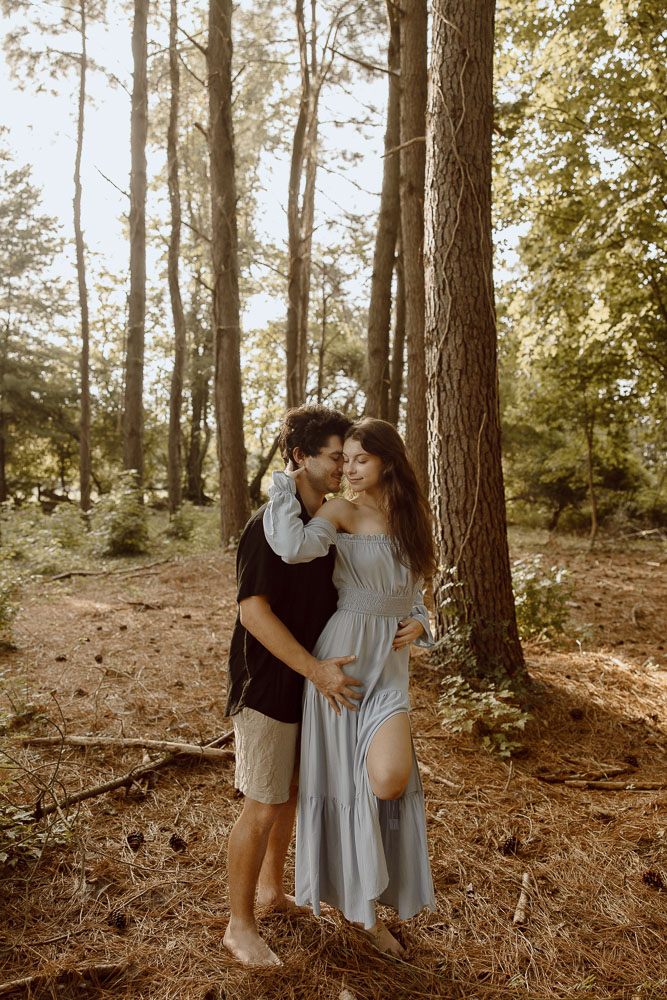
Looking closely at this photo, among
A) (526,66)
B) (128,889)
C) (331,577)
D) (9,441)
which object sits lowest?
(128,889)

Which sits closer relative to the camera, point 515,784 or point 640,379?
point 515,784

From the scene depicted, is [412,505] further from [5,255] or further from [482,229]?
[5,255]

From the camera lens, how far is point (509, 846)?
3008 millimetres

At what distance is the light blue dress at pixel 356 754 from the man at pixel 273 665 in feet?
0.20

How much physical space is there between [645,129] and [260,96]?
32.2ft

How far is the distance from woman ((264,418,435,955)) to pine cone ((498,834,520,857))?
0.78 m

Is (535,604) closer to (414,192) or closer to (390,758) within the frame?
(390,758)

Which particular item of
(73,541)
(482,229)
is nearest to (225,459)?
(73,541)

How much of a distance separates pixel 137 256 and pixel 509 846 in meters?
13.2

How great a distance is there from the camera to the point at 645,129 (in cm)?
898

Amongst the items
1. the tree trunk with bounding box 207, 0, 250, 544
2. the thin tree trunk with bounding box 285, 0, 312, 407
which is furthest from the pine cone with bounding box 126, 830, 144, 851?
the thin tree trunk with bounding box 285, 0, 312, 407

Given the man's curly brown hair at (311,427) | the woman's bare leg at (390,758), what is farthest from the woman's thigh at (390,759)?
the man's curly brown hair at (311,427)

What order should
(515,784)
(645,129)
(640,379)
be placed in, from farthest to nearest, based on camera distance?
(640,379) < (645,129) < (515,784)

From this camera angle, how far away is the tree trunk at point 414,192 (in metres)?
7.40
